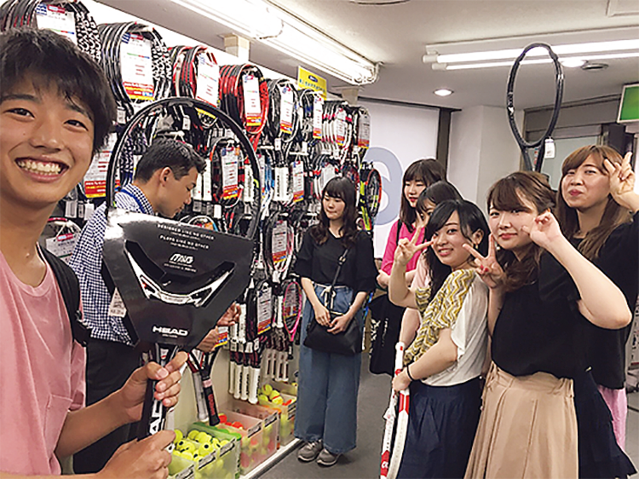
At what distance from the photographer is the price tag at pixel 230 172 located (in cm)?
247

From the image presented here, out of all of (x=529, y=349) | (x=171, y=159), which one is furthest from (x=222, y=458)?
(x=529, y=349)

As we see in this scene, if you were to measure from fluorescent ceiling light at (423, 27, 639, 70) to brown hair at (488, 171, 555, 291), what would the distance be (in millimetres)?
2502

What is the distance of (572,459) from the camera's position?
5.13 ft

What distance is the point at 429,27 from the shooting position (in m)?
3.57

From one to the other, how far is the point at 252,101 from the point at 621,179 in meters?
1.80

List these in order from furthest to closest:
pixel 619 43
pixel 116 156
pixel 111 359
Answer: pixel 619 43 < pixel 111 359 < pixel 116 156

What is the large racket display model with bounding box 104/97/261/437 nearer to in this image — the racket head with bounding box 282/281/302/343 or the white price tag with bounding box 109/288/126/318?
the white price tag with bounding box 109/288/126/318

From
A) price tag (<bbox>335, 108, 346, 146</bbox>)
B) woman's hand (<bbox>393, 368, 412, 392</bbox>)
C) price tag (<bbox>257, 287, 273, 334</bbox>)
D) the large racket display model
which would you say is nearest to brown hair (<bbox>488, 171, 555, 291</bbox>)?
woman's hand (<bbox>393, 368, 412, 392</bbox>)

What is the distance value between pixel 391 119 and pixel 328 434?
4443 millimetres

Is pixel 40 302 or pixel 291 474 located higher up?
pixel 40 302

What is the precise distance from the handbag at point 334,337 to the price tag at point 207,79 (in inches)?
46.4

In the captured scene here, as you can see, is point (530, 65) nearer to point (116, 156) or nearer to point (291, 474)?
point (291, 474)

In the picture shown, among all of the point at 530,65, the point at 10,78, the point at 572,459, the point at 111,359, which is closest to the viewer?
the point at 10,78

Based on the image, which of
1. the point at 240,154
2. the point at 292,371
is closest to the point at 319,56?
the point at 240,154
